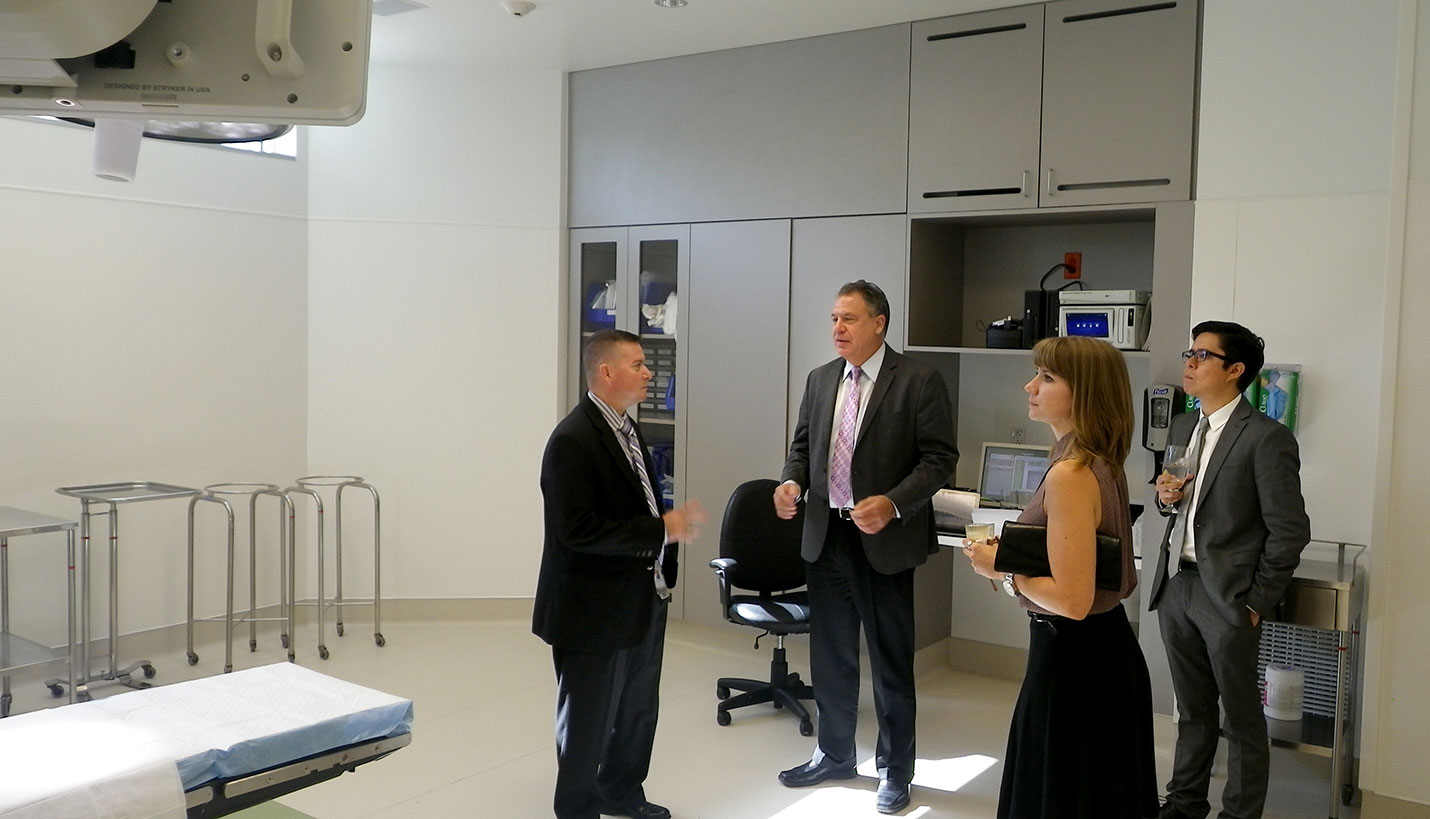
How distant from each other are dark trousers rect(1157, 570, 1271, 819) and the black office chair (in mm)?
1362

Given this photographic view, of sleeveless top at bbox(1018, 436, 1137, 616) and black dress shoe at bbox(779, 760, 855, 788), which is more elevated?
sleeveless top at bbox(1018, 436, 1137, 616)

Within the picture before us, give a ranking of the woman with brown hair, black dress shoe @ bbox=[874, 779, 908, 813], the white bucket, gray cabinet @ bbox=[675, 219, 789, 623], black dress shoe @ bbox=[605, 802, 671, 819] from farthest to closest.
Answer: gray cabinet @ bbox=[675, 219, 789, 623] → the white bucket → black dress shoe @ bbox=[874, 779, 908, 813] → black dress shoe @ bbox=[605, 802, 671, 819] → the woman with brown hair

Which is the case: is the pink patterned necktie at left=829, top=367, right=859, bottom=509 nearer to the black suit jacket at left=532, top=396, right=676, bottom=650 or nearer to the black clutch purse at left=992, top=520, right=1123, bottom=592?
the black suit jacket at left=532, top=396, right=676, bottom=650

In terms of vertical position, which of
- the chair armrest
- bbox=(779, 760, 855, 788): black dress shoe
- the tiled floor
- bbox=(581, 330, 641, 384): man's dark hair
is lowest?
the tiled floor

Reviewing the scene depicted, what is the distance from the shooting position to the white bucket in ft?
11.8

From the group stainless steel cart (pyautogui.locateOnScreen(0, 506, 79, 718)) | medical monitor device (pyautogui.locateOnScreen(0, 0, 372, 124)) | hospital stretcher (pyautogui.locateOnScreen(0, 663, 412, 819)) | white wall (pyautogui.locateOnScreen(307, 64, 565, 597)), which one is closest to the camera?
medical monitor device (pyautogui.locateOnScreen(0, 0, 372, 124))

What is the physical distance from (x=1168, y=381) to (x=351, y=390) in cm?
396

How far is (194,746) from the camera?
6.31 feet

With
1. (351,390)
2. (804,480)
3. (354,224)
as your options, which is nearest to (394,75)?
(354,224)

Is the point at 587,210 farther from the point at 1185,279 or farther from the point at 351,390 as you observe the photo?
the point at 1185,279

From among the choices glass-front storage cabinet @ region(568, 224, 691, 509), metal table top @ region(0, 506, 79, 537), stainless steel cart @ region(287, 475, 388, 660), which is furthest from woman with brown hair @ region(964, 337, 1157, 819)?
stainless steel cart @ region(287, 475, 388, 660)

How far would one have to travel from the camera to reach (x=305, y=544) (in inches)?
224

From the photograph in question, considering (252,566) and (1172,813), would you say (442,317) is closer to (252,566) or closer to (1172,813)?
(252,566)

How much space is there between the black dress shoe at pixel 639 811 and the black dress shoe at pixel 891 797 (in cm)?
69
